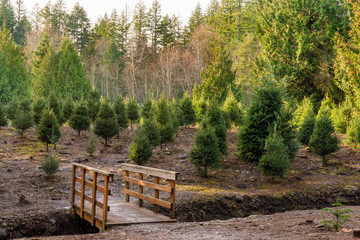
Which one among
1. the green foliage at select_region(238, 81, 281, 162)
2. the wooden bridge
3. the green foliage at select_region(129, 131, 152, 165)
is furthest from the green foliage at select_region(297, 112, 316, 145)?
the wooden bridge

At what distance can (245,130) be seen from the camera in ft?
43.1

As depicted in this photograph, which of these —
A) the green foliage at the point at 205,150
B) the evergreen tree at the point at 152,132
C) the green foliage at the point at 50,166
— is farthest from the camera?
the evergreen tree at the point at 152,132

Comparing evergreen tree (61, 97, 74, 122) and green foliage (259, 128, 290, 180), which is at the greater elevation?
evergreen tree (61, 97, 74, 122)

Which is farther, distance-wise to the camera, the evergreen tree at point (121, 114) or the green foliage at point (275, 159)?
the evergreen tree at point (121, 114)

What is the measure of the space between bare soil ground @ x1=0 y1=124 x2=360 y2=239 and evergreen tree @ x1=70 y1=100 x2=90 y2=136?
4.20 ft

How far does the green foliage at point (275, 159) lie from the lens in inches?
440

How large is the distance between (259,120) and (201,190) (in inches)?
156

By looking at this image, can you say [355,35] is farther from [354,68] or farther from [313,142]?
[313,142]

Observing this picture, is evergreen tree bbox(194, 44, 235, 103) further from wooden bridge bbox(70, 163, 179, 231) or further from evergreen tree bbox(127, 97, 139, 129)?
wooden bridge bbox(70, 163, 179, 231)

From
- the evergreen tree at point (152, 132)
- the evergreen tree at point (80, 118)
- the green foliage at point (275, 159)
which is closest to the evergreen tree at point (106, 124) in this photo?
the evergreen tree at point (80, 118)

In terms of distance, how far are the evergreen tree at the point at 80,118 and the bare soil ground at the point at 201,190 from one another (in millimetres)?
1280

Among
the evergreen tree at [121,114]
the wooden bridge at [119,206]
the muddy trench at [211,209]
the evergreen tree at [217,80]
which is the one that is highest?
the evergreen tree at [217,80]

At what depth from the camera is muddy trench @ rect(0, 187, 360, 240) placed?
24.2ft

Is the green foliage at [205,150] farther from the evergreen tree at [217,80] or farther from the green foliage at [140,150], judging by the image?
the evergreen tree at [217,80]
